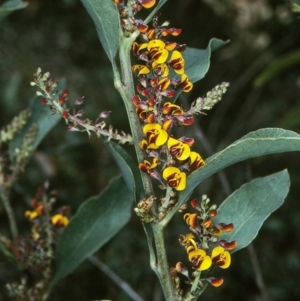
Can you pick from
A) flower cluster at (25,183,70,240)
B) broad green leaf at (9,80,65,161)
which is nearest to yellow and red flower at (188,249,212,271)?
flower cluster at (25,183,70,240)

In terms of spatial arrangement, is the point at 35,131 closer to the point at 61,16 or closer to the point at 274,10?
the point at 274,10

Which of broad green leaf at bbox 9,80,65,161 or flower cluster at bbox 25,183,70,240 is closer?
flower cluster at bbox 25,183,70,240

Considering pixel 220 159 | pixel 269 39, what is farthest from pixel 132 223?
pixel 220 159

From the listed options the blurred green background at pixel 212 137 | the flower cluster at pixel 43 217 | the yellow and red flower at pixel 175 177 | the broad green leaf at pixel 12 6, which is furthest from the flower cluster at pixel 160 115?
the blurred green background at pixel 212 137

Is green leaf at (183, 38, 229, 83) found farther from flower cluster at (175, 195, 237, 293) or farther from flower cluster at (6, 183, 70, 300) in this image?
flower cluster at (6, 183, 70, 300)

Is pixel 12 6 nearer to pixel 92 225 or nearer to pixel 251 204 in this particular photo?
pixel 92 225

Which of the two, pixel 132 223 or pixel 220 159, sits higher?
pixel 220 159

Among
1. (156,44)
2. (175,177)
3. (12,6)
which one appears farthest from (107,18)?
(12,6)
